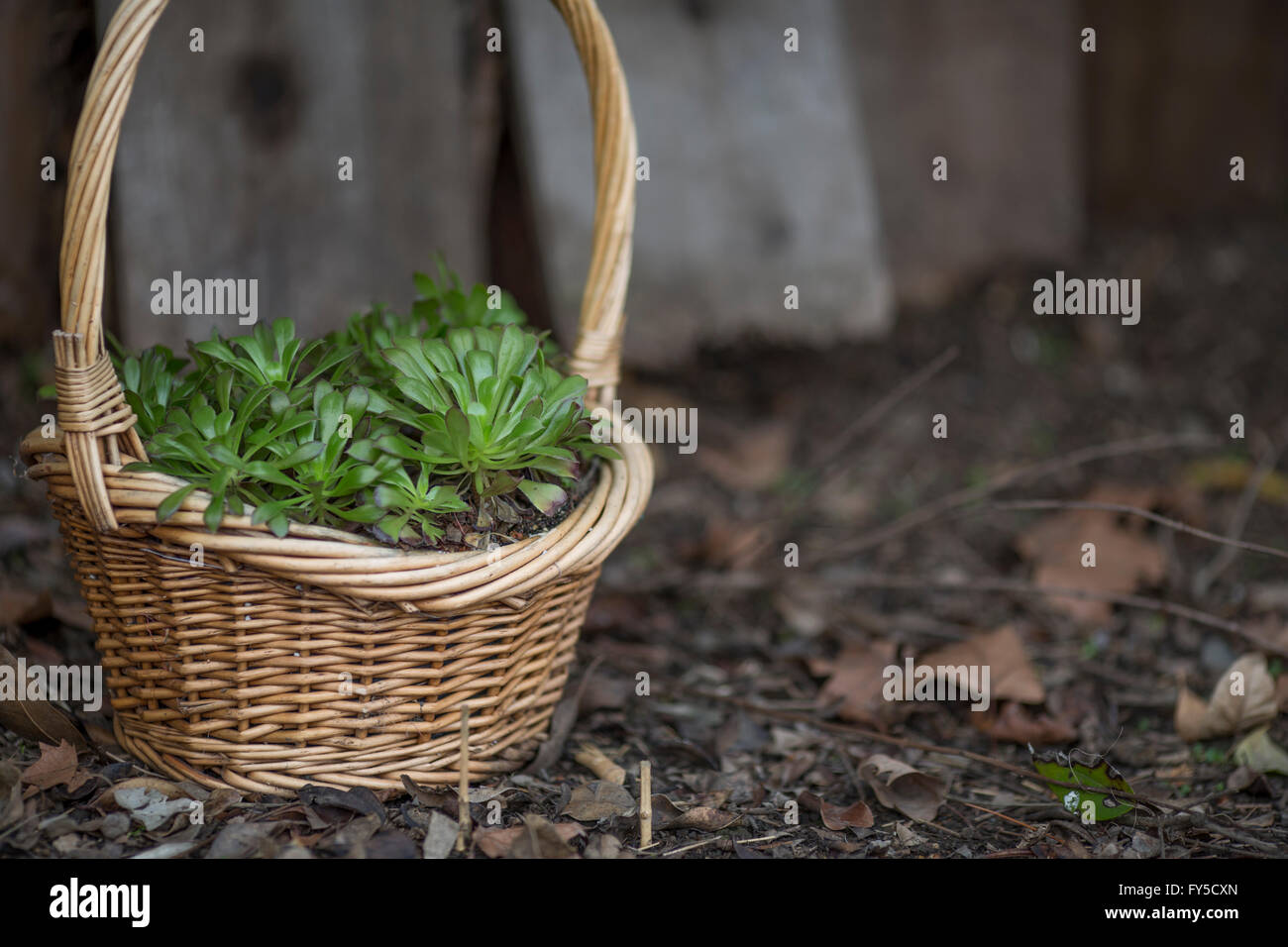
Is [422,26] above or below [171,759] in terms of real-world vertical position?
above

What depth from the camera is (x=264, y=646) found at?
124cm

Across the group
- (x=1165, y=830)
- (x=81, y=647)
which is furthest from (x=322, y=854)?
(x=1165, y=830)

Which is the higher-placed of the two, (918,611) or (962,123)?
(962,123)

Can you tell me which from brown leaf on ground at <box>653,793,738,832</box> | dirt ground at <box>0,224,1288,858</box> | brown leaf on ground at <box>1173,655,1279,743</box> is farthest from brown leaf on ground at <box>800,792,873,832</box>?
brown leaf on ground at <box>1173,655,1279,743</box>

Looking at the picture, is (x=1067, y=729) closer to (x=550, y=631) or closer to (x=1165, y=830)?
(x=1165, y=830)

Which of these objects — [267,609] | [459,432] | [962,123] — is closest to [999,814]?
[459,432]

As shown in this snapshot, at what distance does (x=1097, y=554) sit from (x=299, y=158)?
1.90 m

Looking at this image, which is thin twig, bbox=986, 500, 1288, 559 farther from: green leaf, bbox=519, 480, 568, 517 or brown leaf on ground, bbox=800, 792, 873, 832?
green leaf, bbox=519, 480, 568, 517

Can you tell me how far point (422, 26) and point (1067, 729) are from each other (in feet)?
6.55

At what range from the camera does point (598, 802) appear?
1.37 metres

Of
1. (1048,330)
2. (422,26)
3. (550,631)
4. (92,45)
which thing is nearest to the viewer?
(550,631)

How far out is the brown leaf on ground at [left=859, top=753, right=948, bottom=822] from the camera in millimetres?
1451

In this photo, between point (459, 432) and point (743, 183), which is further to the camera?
point (743, 183)

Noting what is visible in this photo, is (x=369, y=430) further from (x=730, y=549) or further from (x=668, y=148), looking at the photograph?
(x=668, y=148)
